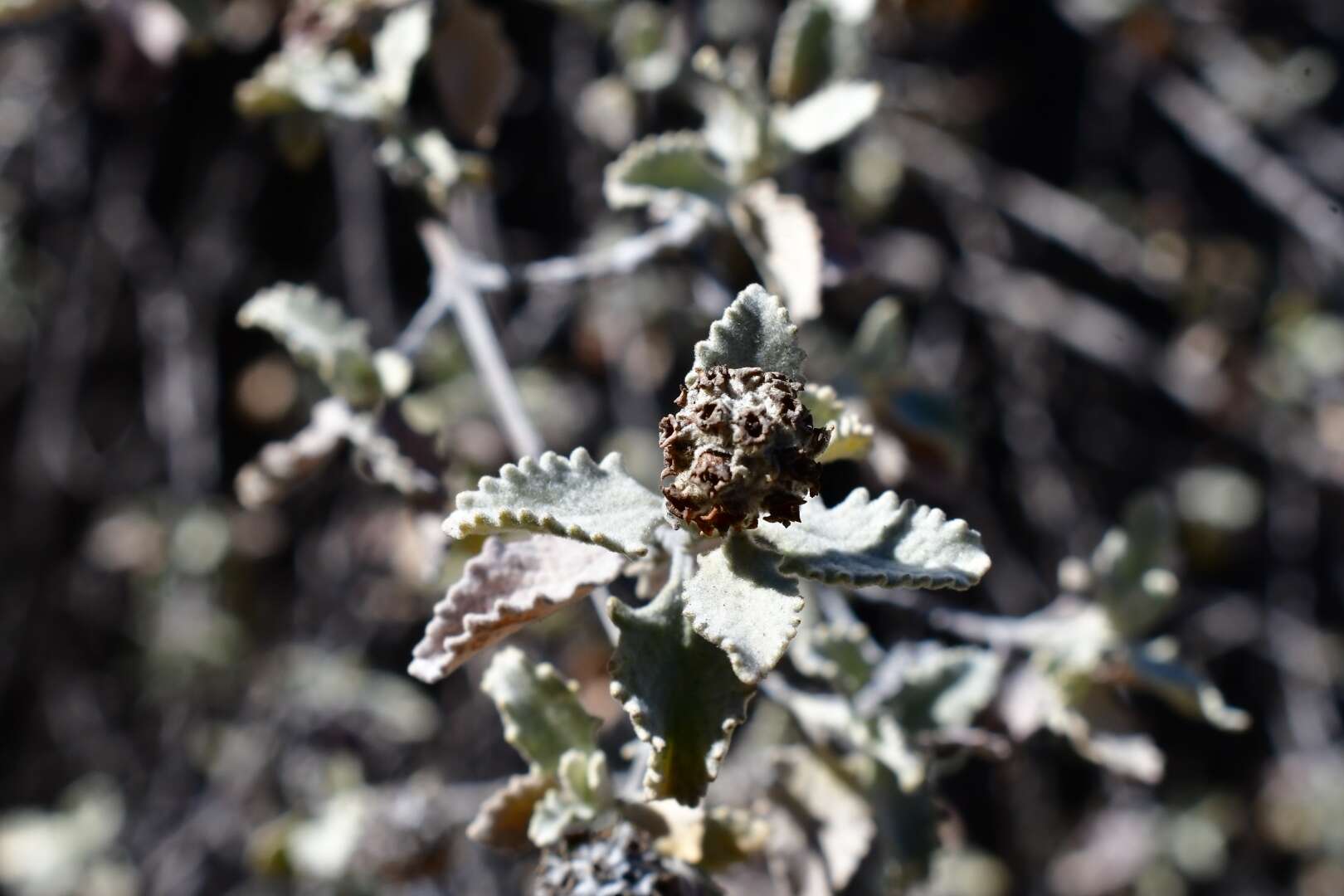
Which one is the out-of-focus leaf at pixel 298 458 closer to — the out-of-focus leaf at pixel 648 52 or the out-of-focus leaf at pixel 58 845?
the out-of-focus leaf at pixel 648 52

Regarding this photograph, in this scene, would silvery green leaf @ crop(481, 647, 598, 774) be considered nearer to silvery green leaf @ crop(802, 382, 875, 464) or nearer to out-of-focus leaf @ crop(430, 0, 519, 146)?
silvery green leaf @ crop(802, 382, 875, 464)

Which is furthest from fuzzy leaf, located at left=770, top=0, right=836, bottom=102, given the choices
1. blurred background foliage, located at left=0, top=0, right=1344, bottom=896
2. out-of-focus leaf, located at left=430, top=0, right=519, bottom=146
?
blurred background foliage, located at left=0, top=0, right=1344, bottom=896

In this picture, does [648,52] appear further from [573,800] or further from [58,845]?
[58,845]

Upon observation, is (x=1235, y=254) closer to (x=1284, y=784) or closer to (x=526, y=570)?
(x=1284, y=784)

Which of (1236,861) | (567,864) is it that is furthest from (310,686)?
(1236,861)

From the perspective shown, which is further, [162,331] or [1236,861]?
[1236,861]

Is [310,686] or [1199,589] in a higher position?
[310,686]
